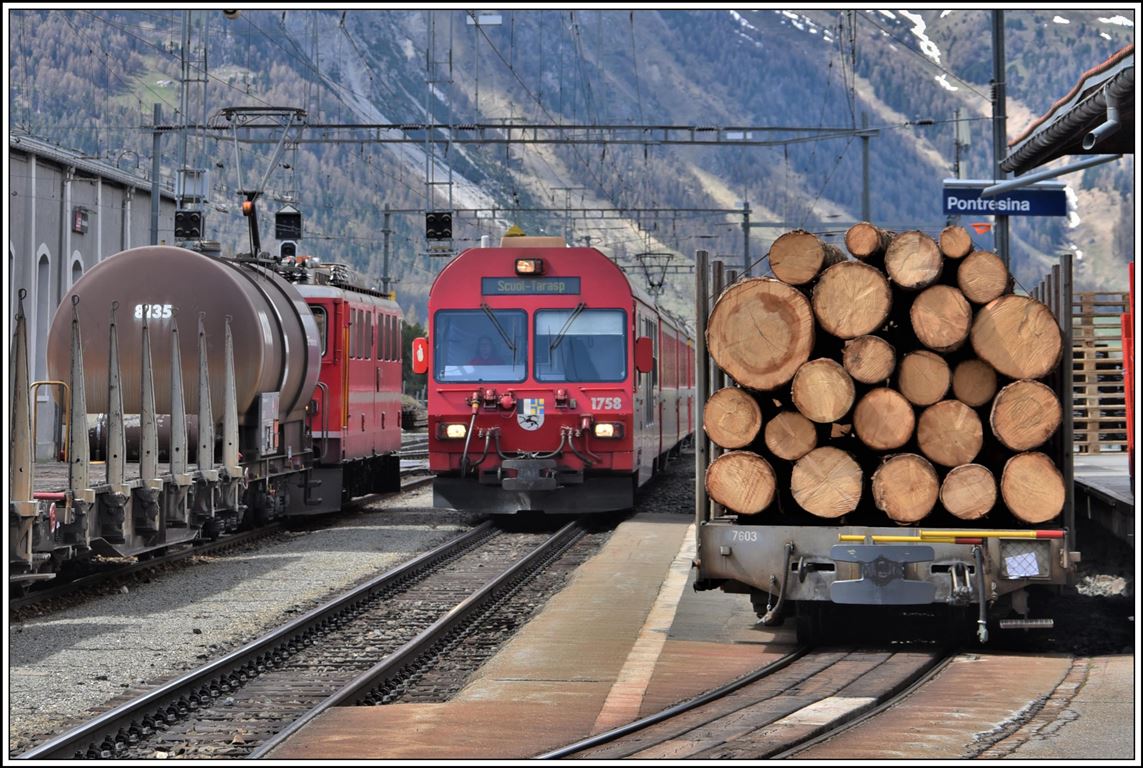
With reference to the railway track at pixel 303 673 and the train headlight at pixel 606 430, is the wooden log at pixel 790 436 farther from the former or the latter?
the train headlight at pixel 606 430

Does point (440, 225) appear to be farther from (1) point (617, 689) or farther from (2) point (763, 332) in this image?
(1) point (617, 689)

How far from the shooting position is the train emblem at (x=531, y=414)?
1980 cm

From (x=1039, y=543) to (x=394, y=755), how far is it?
14.9 feet

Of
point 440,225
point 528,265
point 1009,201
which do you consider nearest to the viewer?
point 1009,201

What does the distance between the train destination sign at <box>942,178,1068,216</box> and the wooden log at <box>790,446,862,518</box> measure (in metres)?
7.88

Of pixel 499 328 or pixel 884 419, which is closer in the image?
pixel 884 419

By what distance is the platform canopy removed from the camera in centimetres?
1186

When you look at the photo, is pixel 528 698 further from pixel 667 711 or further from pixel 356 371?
pixel 356 371

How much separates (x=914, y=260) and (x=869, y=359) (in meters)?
0.70

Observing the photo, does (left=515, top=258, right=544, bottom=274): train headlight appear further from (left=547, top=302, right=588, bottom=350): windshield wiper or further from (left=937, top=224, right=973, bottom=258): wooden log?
(left=937, top=224, right=973, bottom=258): wooden log

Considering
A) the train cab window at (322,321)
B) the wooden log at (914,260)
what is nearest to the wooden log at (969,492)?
the wooden log at (914,260)

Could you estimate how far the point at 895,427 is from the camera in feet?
33.7

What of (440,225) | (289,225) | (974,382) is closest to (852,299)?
(974,382)

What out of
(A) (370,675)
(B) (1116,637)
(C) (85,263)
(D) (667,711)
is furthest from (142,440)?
(C) (85,263)
